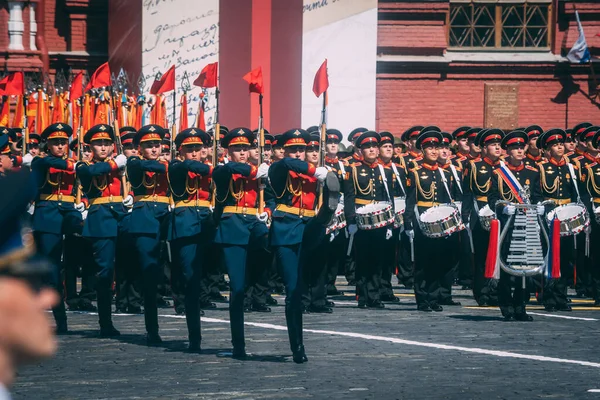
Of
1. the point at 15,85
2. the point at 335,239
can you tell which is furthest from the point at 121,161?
the point at 15,85

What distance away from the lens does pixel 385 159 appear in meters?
13.9

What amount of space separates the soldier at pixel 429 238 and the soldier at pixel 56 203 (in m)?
3.81

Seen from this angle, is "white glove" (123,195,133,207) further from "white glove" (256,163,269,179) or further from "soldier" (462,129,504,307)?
"soldier" (462,129,504,307)

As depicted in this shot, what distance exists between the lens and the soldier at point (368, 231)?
13.4 metres

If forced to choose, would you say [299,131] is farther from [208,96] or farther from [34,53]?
[34,53]

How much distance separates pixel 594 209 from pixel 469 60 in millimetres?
10282

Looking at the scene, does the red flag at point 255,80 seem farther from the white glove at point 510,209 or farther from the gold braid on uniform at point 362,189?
the white glove at point 510,209

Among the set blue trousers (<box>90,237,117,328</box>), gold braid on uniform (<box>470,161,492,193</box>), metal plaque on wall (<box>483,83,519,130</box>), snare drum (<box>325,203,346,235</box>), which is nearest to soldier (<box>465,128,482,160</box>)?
gold braid on uniform (<box>470,161,492,193</box>)

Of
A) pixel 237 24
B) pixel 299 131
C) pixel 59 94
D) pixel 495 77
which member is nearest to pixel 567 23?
pixel 495 77

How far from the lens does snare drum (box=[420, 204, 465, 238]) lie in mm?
12820

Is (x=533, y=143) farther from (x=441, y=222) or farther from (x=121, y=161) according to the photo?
(x=121, y=161)

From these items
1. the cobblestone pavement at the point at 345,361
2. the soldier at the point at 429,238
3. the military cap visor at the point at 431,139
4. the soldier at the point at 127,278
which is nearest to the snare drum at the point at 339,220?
the soldier at the point at 429,238

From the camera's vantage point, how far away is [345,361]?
8.92 m

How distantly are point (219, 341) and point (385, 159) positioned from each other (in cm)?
421
